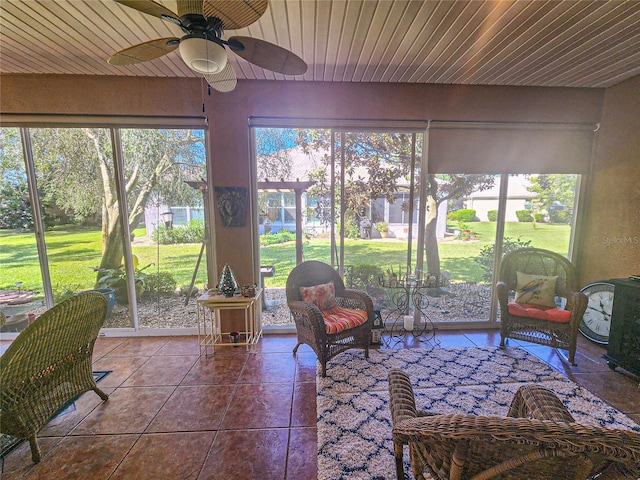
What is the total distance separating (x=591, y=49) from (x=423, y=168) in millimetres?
1589

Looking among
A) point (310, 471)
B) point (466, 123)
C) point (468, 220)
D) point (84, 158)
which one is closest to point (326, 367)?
point (310, 471)

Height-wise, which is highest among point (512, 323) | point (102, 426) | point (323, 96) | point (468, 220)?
point (323, 96)

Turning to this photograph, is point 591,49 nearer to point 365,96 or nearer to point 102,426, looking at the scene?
point 365,96

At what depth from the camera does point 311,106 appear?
2.95m

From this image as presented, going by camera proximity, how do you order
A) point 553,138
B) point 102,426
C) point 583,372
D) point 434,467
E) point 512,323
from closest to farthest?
1. point 434,467
2. point 102,426
3. point 583,372
4. point 512,323
5. point 553,138

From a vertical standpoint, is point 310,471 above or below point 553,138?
below

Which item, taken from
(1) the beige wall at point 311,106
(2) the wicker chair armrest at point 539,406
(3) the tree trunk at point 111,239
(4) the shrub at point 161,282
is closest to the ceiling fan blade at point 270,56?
(1) the beige wall at point 311,106

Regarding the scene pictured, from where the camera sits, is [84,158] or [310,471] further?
[84,158]

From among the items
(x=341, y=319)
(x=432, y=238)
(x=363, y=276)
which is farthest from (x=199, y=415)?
(x=432, y=238)

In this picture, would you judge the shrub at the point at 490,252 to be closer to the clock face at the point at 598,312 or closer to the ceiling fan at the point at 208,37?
the clock face at the point at 598,312

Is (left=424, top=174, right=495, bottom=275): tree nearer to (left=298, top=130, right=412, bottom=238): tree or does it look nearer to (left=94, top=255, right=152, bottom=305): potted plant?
(left=298, top=130, right=412, bottom=238): tree

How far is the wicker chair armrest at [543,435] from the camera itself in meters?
0.72

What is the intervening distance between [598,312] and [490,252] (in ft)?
4.04

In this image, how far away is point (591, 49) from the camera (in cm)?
225
